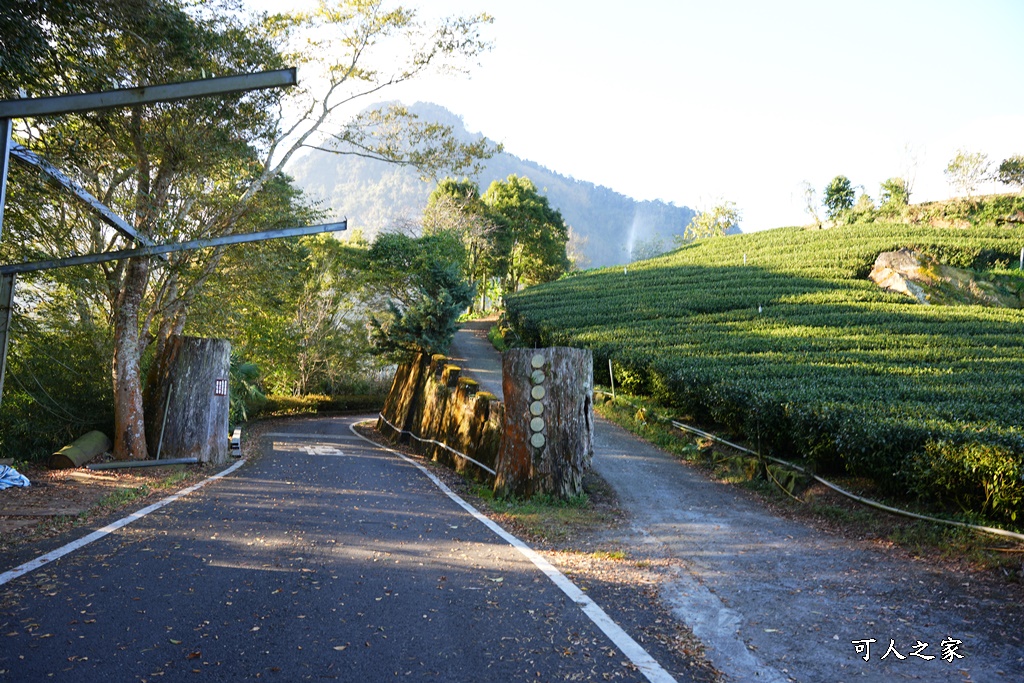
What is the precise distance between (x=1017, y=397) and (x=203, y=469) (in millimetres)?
13625

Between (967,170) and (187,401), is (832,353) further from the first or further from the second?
(967,170)

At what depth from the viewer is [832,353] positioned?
54.2 feet

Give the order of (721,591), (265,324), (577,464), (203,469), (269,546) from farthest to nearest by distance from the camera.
Result: (265,324)
(203,469)
(577,464)
(269,546)
(721,591)

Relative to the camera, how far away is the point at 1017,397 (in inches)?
465

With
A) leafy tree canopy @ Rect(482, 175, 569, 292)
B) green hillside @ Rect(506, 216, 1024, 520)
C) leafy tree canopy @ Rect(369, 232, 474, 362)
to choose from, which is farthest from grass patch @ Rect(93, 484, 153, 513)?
leafy tree canopy @ Rect(482, 175, 569, 292)

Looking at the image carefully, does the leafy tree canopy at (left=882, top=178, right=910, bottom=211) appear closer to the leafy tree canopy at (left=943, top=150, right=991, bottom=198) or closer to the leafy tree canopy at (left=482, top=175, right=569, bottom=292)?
the leafy tree canopy at (left=943, top=150, right=991, bottom=198)

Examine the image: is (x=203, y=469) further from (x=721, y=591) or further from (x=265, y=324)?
(x=265, y=324)

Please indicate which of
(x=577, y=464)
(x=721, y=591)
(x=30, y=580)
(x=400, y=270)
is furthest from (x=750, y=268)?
(x=30, y=580)

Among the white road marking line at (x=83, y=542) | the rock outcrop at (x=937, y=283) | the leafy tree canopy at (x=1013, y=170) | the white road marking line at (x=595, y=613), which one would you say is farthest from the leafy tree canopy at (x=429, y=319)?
the leafy tree canopy at (x=1013, y=170)

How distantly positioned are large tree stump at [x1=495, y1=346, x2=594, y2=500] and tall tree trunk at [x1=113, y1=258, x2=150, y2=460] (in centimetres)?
740

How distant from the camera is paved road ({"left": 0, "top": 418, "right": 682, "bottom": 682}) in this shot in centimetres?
357

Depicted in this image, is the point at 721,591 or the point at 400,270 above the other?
the point at 400,270

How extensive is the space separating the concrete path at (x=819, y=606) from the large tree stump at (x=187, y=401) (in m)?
8.56

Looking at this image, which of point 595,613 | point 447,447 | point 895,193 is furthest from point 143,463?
point 895,193
